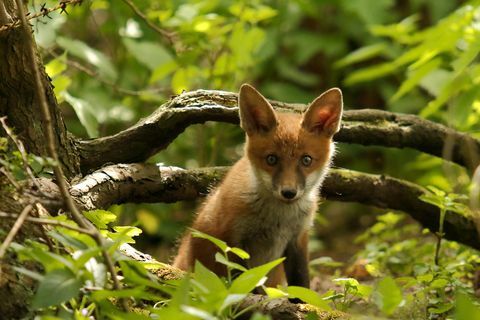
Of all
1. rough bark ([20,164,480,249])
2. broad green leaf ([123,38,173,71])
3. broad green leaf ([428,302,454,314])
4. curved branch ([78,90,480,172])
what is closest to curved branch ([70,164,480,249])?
rough bark ([20,164,480,249])

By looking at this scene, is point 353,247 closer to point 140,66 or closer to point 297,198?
point 140,66

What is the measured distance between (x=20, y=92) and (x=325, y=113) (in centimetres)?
188

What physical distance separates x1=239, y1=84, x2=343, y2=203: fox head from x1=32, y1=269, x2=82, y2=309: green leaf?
83.3 inches

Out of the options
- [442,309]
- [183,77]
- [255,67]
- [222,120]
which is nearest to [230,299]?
[442,309]

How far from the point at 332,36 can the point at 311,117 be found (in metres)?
6.09

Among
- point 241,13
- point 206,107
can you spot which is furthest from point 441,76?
point 206,107

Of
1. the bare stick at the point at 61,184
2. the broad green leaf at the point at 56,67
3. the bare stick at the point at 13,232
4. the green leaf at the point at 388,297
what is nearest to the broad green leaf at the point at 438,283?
the green leaf at the point at 388,297

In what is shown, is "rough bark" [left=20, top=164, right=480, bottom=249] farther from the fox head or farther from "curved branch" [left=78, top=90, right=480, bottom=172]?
the fox head

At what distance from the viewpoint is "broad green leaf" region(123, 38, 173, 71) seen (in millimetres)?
7086

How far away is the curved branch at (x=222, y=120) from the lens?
441cm

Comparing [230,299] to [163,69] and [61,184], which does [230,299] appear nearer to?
[61,184]

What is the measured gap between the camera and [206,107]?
175 inches

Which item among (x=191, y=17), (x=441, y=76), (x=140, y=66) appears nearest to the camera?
(x=191, y=17)

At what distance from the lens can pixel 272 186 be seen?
4523 mm
